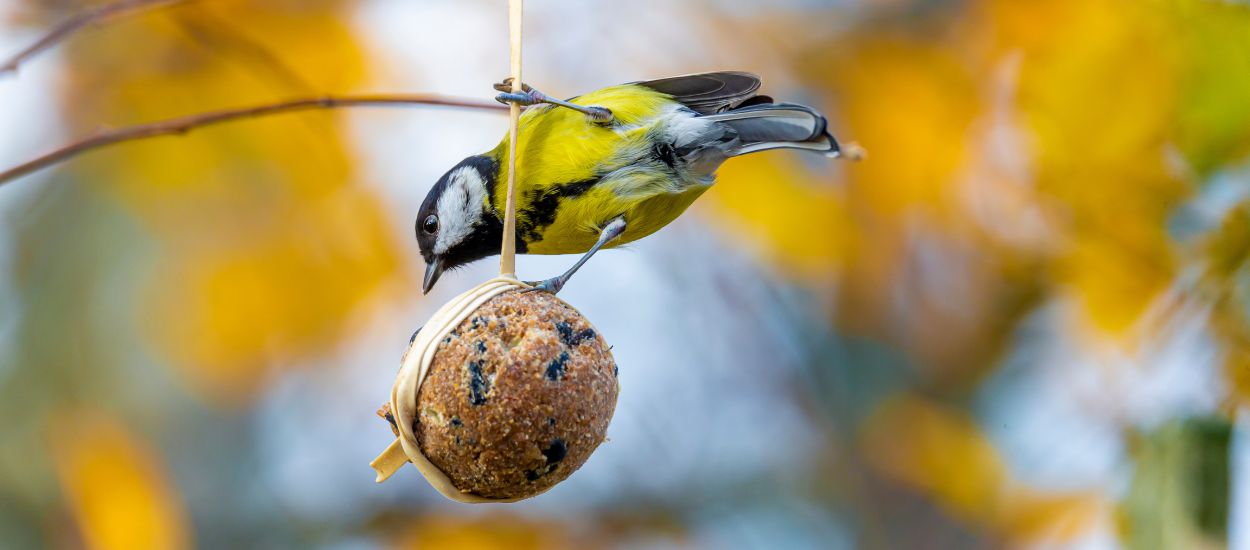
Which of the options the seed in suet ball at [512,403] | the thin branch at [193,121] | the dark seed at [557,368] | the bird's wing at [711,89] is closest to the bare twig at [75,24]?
the thin branch at [193,121]

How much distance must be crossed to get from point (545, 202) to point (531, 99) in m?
0.39

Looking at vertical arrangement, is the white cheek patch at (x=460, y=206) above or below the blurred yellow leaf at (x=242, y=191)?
below

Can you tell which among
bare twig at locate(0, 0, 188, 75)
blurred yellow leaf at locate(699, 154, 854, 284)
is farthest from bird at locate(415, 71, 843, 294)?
blurred yellow leaf at locate(699, 154, 854, 284)

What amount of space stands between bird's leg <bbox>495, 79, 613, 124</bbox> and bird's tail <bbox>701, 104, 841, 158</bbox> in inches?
12.5

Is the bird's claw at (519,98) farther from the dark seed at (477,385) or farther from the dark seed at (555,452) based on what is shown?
the dark seed at (555,452)

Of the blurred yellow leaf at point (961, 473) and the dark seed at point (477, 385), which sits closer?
the dark seed at point (477, 385)

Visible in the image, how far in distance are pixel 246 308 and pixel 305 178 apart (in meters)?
0.83

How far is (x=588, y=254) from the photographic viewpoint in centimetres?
237

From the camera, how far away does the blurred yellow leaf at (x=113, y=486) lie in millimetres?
4488

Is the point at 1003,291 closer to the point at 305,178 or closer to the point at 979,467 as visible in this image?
the point at 979,467

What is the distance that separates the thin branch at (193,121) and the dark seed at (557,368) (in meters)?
0.53

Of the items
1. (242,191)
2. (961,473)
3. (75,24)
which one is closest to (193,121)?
(75,24)

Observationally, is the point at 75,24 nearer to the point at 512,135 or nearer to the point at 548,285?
the point at 512,135

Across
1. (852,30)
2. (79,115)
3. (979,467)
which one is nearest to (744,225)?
(852,30)
